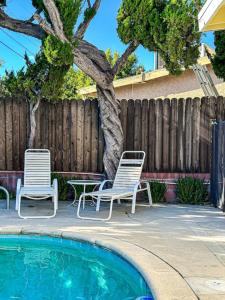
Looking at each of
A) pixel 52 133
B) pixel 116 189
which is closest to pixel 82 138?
pixel 52 133

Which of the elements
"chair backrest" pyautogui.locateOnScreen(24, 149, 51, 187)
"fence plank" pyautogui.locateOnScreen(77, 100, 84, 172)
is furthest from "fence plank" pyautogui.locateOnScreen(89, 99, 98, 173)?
Result: "chair backrest" pyautogui.locateOnScreen(24, 149, 51, 187)

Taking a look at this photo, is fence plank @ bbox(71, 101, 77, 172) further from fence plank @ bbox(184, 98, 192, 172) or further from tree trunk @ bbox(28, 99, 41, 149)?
fence plank @ bbox(184, 98, 192, 172)

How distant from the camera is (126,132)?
10.4m

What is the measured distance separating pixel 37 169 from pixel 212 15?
17.5 feet

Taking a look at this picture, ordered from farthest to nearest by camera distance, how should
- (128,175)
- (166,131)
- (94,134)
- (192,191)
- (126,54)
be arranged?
(94,134) → (166,131) → (126,54) → (192,191) → (128,175)

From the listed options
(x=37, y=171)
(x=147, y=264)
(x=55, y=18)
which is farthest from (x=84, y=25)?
(x=147, y=264)

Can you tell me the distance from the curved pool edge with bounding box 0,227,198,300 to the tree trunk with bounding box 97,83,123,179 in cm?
345

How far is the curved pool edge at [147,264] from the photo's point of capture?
4.04m

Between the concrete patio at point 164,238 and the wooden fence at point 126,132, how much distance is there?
4.46 feet

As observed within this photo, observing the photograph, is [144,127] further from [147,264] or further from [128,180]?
[147,264]

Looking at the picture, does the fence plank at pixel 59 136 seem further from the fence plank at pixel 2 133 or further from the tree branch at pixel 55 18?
the tree branch at pixel 55 18

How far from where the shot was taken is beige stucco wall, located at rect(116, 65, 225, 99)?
51.6ft

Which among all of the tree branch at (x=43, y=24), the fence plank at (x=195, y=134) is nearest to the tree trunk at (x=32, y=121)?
the tree branch at (x=43, y=24)

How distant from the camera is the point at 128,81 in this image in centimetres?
1680
